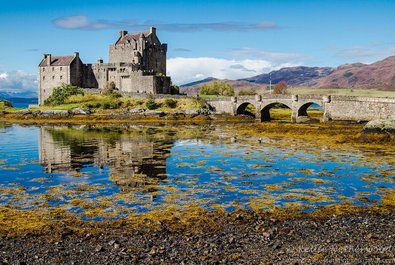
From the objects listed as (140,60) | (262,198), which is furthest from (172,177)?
(140,60)

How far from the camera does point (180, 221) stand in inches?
679

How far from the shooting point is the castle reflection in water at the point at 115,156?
2628cm

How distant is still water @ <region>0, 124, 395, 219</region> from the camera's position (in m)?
20.2

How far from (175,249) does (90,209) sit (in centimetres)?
595

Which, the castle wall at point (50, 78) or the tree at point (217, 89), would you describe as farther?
the tree at point (217, 89)

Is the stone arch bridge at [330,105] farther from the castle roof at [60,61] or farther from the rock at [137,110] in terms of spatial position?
the castle roof at [60,61]

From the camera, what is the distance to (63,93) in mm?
88750

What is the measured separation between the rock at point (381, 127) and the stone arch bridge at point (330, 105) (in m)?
12.9

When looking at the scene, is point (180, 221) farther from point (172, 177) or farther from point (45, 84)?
point (45, 84)

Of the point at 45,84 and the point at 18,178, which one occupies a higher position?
the point at 45,84

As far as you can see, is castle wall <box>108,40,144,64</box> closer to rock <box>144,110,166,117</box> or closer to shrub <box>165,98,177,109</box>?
shrub <box>165,98,177,109</box>

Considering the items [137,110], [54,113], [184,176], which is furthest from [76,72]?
[184,176]

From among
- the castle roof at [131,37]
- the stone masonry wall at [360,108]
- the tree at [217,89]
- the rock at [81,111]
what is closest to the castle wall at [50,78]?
the castle roof at [131,37]

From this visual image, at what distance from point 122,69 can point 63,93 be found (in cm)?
1251
